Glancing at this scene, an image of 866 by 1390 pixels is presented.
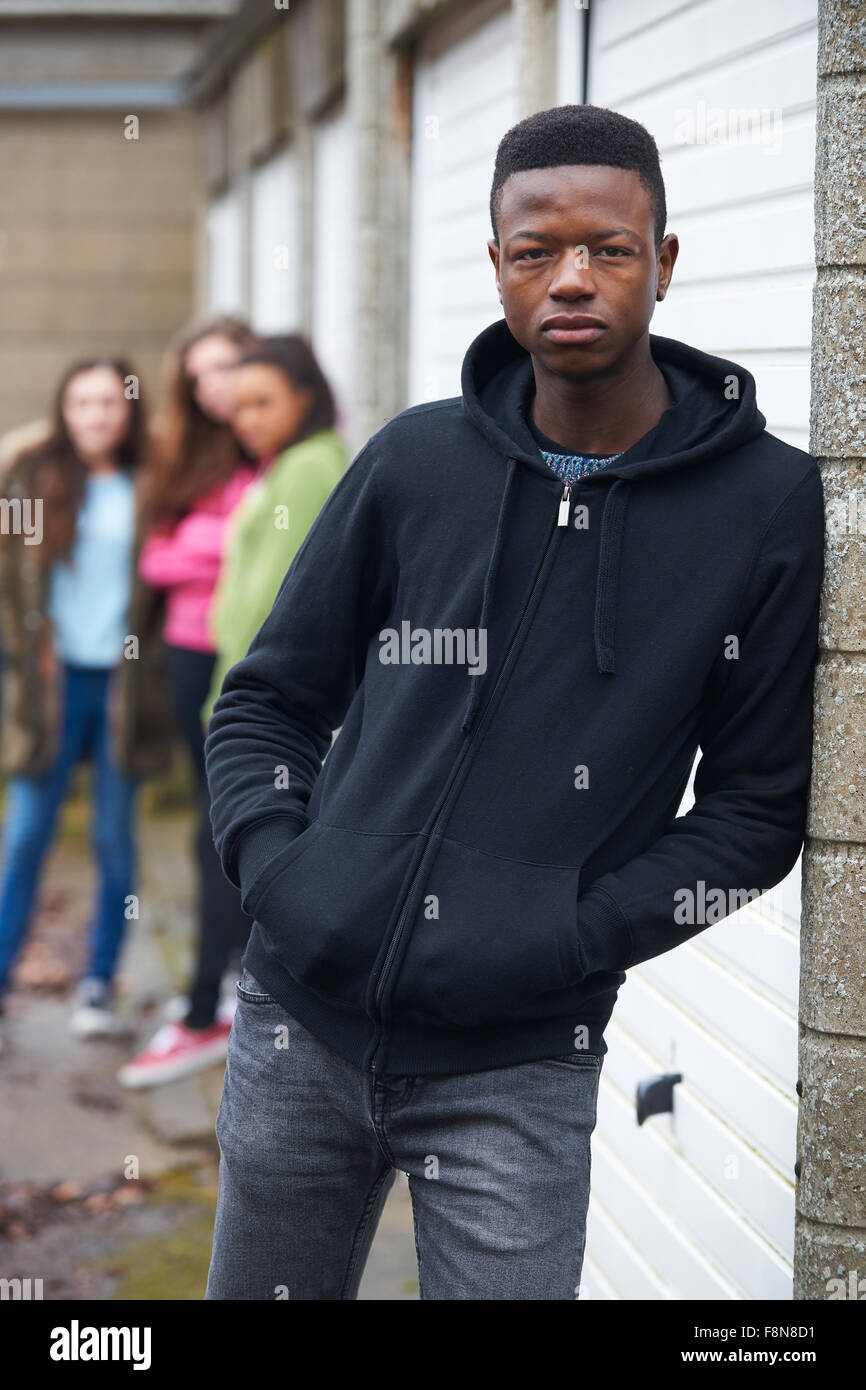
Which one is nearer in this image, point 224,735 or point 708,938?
point 224,735

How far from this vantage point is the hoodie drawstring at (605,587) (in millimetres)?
2117

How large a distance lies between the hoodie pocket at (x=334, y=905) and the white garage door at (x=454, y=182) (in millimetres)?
2947

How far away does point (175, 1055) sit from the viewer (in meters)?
5.55

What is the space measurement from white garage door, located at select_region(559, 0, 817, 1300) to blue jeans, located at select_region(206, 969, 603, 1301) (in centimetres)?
87

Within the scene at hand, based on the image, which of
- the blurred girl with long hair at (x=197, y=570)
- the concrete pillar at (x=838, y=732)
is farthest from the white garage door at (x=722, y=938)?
the blurred girl with long hair at (x=197, y=570)

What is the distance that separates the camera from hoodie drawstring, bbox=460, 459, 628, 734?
212cm

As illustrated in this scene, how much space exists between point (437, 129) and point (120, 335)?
7391mm

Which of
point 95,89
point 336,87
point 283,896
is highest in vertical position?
point 95,89

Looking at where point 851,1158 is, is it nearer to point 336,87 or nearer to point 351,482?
point 351,482

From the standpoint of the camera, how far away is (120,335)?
12867mm

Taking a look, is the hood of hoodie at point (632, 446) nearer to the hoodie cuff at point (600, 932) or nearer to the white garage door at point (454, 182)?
the hoodie cuff at point (600, 932)

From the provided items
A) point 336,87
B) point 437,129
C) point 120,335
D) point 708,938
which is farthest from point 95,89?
point 708,938

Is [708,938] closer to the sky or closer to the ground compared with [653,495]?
closer to the ground

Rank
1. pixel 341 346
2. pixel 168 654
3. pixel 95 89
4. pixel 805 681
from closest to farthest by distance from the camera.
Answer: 1. pixel 805 681
2. pixel 168 654
3. pixel 341 346
4. pixel 95 89
